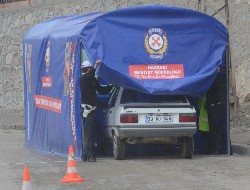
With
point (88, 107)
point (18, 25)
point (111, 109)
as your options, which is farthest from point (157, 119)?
point (18, 25)

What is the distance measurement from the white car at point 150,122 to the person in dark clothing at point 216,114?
1.18 metres

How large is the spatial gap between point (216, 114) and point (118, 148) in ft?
8.09

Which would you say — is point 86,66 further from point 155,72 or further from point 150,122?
point 150,122

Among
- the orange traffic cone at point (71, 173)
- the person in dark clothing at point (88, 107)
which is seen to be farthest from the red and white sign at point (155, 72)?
the orange traffic cone at point (71, 173)

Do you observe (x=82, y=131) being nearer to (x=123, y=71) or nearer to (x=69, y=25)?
(x=123, y=71)

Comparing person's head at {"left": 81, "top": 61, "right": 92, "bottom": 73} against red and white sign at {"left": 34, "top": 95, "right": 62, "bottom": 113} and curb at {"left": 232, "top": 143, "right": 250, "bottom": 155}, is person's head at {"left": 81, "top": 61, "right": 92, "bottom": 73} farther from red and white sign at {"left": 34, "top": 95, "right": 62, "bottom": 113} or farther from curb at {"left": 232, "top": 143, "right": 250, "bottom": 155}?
curb at {"left": 232, "top": 143, "right": 250, "bottom": 155}

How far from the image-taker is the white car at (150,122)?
15266mm

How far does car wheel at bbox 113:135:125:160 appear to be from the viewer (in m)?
15.6

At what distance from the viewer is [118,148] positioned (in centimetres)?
1562

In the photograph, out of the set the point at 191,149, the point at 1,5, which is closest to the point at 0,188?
the point at 191,149

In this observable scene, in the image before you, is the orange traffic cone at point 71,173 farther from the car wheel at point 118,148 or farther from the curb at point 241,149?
the curb at point 241,149

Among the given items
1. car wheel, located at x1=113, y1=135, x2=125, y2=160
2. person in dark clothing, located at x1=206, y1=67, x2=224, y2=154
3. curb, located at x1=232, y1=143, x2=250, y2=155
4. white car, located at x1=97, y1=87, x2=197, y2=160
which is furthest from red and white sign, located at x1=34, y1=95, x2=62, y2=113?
curb, located at x1=232, y1=143, x2=250, y2=155

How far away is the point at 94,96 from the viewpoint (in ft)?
51.2

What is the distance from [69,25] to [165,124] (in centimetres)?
334
